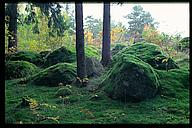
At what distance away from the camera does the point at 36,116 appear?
23.0 feet

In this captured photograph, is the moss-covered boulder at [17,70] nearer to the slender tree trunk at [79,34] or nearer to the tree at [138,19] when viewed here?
the slender tree trunk at [79,34]

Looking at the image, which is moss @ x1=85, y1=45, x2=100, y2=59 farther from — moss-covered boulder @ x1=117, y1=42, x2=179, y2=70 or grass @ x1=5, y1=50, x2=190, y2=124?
grass @ x1=5, y1=50, x2=190, y2=124

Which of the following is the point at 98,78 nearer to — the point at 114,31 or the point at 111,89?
the point at 111,89

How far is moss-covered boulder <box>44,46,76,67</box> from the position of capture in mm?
14275

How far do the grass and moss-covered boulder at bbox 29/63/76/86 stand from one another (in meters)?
0.83

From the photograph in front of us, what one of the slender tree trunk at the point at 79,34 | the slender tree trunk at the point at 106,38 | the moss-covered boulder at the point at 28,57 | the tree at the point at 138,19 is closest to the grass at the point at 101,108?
the slender tree trunk at the point at 79,34

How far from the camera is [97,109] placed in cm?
770

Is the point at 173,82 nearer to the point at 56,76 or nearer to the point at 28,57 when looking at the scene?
the point at 56,76

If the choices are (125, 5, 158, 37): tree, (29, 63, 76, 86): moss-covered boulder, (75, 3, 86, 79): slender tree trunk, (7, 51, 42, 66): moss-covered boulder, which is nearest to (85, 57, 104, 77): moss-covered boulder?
(29, 63, 76, 86): moss-covered boulder

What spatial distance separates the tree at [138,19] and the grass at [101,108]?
27077 millimetres

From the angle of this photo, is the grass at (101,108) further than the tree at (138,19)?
No

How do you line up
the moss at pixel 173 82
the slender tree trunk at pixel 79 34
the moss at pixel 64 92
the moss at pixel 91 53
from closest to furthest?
the moss at pixel 173 82 < the moss at pixel 64 92 < the slender tree trunk at pixel 79 34 < the moss at pixel 91 53

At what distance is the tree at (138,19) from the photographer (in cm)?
3659

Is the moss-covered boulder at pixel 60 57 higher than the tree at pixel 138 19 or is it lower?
lower
